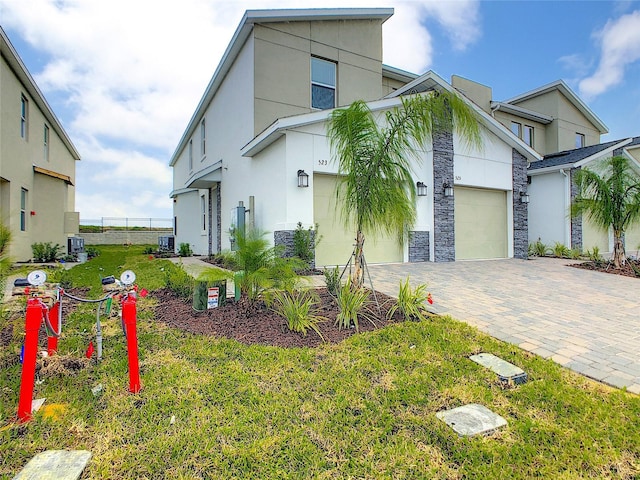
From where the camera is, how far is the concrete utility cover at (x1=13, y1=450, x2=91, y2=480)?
1.85 m

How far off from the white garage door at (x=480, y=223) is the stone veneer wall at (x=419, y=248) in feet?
4.25

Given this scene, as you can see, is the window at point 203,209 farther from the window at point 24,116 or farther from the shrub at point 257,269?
the shrub at point 257,269

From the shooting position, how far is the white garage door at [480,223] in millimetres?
11367

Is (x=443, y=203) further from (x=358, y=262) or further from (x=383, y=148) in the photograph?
(x=358, y=262)

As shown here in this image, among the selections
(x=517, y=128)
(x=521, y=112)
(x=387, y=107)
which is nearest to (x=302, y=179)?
(x=387, y=107)

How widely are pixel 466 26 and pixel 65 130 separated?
1771cm

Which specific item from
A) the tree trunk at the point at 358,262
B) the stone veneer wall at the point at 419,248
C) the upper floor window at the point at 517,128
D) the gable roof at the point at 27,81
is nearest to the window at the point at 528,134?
the upper floor window at the point at 517,128

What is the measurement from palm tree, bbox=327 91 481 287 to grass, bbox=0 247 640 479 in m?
Answer: 2.01

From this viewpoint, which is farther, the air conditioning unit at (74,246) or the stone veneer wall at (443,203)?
the air conditioning unit at (74,246)

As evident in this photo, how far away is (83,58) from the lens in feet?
33.1

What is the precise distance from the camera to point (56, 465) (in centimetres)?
195

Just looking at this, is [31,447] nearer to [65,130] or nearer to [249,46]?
[249,46]

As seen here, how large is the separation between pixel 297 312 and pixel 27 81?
1332 centimetres

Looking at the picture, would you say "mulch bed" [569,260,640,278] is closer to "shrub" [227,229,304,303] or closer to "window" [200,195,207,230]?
"shrub" [227,229,304,303]
